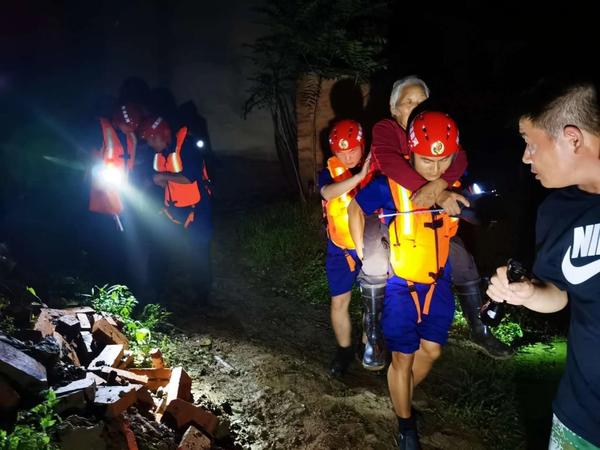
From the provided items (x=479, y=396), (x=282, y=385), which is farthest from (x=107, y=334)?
(x=479, y=396)

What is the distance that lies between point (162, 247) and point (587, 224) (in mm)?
5722

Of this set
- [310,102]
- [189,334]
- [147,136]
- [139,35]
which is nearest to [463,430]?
[189,334]

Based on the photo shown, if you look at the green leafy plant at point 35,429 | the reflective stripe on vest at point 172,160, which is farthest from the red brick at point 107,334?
the reflective stripe on vest at point 172,160

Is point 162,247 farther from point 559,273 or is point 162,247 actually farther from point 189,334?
point 559,273

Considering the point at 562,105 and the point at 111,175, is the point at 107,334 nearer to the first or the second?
the point at 111,175

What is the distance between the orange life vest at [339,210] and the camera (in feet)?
13.0

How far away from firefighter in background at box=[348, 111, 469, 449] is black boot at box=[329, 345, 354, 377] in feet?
3.65

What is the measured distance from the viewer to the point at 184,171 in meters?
5.38

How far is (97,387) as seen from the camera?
10.3 feet

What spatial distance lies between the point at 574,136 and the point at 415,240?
5.01 ft

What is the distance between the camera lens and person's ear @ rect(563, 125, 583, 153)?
1689mm

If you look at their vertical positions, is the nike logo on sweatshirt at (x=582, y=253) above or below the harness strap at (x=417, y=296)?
above

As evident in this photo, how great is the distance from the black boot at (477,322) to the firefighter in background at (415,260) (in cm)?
28

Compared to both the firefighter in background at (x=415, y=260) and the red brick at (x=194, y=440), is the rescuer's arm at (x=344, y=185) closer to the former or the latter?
the firefighter in background at (x=415, y=260)
